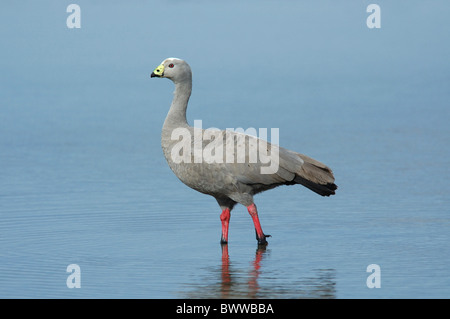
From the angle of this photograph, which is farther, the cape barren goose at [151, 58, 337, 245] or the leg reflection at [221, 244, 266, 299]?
the cape barren goose at [151, 58, 337, 245]

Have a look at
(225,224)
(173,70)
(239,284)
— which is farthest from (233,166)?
(239,284)

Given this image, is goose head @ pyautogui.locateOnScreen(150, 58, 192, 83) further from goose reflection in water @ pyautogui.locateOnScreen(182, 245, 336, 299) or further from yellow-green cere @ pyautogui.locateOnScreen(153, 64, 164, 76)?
goose reflection in water @ pyautogui.locateOnScreen(182, 245, 336, 299)

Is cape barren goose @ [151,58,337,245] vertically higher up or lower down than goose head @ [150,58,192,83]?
lower down

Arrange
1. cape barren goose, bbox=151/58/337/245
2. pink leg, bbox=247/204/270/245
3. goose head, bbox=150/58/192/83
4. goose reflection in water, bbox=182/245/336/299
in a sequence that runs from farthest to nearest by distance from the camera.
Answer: goose head, bbox=150/58/192/83, pink leg, bbox=247/204/270/245, cape barren goose, bbox=151/58/337/245, goose reflection in water, bbox=182/245/336/299

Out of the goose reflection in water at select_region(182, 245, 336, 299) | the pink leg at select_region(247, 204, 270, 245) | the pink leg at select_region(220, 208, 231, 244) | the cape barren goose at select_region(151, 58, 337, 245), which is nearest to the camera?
the goose reflection in water at select_region(182, 245, 336, 299)

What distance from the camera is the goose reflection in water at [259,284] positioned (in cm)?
1064

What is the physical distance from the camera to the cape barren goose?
12961 mm

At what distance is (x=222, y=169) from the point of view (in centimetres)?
1296

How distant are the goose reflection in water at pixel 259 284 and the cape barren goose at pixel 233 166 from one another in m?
1.39

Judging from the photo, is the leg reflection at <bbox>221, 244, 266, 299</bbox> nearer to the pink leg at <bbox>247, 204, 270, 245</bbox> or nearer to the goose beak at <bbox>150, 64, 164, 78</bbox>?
the pink leg at <bbox>247, 204, 270, 245</bbox>

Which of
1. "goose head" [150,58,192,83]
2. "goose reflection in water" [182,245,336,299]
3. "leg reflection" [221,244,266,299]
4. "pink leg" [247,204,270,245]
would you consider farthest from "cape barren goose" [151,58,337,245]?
"goose reflection in water" [182,245,336,299]

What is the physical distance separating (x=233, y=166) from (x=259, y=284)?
2.30 metres

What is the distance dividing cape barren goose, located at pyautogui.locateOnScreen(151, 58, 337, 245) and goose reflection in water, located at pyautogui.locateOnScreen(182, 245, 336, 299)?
4.57 ft

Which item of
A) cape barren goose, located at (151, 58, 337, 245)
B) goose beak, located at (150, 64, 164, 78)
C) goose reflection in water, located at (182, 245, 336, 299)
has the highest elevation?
goose beak, located at (150, 64, 164, 78)
